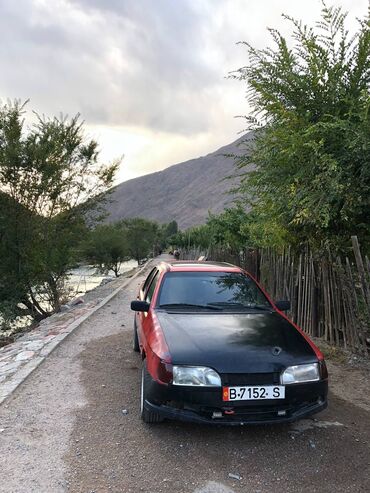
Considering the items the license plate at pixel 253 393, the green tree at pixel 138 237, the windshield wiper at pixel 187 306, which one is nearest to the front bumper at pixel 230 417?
the license plate at pixel 253 393

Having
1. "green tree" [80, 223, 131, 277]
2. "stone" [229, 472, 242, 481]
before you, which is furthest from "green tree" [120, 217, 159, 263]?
"stone" [229, 472, 242, 481]

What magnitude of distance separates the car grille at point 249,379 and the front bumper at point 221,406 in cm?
10

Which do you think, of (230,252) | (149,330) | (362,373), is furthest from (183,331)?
(230,252)

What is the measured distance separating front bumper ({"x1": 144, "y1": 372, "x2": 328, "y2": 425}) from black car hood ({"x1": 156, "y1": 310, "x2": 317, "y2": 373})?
0.22m

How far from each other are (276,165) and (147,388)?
4492 mm

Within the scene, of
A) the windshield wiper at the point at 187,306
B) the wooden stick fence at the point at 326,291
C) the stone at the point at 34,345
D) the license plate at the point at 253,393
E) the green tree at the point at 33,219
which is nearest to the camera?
the license plate at the point at 253,393

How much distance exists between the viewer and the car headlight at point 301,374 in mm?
3561

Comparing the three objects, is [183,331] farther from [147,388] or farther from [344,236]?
[344,236]

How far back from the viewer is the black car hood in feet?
11.7

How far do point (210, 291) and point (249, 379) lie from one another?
169cm

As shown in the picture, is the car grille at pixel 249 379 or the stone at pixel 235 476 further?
the car grille at pixel 249 379

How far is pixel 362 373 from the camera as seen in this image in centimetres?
562

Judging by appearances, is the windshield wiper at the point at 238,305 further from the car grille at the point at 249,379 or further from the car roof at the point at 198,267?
the car grille at the point at 249,379

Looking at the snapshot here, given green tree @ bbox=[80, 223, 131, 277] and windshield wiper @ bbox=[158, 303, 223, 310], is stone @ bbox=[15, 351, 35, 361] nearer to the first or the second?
windshield wiper @ bbox=[158, 303, 223, 310]
